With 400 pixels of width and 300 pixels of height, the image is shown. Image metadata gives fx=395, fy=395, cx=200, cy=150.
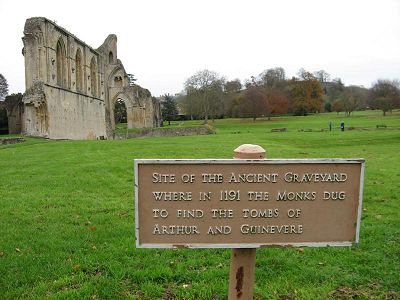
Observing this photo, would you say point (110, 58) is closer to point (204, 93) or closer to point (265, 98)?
point (204, 93)

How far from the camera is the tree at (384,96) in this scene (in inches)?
2616

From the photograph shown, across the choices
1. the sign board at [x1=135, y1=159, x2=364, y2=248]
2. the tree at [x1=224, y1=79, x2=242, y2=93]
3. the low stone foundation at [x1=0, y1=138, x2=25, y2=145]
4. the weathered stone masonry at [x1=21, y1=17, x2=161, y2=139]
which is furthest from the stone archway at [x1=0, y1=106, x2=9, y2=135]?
the tree at [x1=224, y1=79, x2=242, y2=93]

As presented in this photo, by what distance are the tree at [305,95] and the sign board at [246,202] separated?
77.5m

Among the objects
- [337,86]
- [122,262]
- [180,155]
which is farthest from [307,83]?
[122,262]

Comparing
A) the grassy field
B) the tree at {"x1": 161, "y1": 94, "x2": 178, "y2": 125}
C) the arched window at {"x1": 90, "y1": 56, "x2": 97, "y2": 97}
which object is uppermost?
the arched window at {"x1": 90, "y1": 56, "x2": 97, "y2": 97}

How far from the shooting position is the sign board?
137 inches

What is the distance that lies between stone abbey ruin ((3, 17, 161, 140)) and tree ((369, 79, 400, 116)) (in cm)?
3862

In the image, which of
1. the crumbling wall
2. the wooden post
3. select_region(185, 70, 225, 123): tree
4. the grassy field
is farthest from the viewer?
select_region(185, 70, 225, 123): tree

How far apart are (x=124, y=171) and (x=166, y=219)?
9.07 metres

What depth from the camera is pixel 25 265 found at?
5.14 metres

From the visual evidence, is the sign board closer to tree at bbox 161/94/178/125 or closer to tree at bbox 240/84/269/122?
tree at bbox 240/84/269/122

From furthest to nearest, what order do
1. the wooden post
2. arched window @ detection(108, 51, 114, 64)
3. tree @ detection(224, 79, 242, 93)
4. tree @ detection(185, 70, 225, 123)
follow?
tree @ detection(224, 79, 242, 93)
tree @ detection(185, 70, 225, 123)
arched window @ detection(108, 51, 114, 64)
the wooden post

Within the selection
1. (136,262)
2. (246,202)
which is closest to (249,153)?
(246,202)

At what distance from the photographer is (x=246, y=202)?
3512 millimetres
